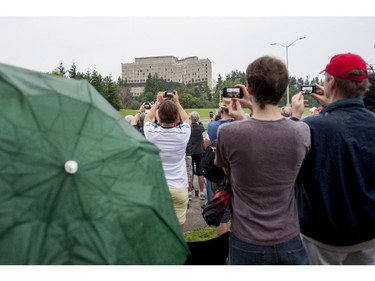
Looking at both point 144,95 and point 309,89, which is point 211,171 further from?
point 144,95

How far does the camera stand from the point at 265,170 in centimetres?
195

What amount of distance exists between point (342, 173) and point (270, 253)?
641 mm

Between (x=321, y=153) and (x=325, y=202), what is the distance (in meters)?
0.30

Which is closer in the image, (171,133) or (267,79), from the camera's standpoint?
(267,79)

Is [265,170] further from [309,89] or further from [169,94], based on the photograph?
[169,94]

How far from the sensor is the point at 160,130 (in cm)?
380

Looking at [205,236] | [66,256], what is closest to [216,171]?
[66,256]

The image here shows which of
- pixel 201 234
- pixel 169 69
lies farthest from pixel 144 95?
pixel 201 234

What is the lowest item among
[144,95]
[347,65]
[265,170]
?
[265,170]

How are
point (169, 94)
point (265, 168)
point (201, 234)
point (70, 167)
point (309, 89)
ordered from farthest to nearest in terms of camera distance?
point (201, 234) < point (169, 94) < point (309, 89) < point (265, 168) < point (70, 167)

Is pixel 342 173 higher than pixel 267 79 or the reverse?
the reverse

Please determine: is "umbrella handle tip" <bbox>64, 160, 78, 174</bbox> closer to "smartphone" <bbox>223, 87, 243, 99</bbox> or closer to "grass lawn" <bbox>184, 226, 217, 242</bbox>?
"smartphone" <bbox>223, 87, 243, 99</bbox>

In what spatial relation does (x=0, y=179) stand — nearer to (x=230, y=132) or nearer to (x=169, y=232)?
(x=169, y=232)

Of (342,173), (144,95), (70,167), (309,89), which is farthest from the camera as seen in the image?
(144,95)
